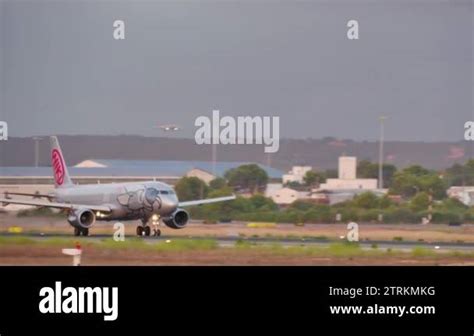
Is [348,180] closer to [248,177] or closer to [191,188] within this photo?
[248,177]

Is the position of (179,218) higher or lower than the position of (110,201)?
lower

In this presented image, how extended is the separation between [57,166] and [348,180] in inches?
89.7

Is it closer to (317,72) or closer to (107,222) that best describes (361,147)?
(317,72)

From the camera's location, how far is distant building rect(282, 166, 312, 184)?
8055 millimetres

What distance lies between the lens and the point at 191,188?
327 inches

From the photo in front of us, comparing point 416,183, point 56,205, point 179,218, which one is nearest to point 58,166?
point 56,205

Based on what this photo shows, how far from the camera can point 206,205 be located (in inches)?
322

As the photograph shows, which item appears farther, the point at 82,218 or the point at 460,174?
the point at 82,218

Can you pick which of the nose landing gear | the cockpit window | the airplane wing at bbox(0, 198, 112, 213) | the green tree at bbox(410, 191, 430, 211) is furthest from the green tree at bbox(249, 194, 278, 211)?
the airplane wing at bbox(0, 198, 112, 213)
